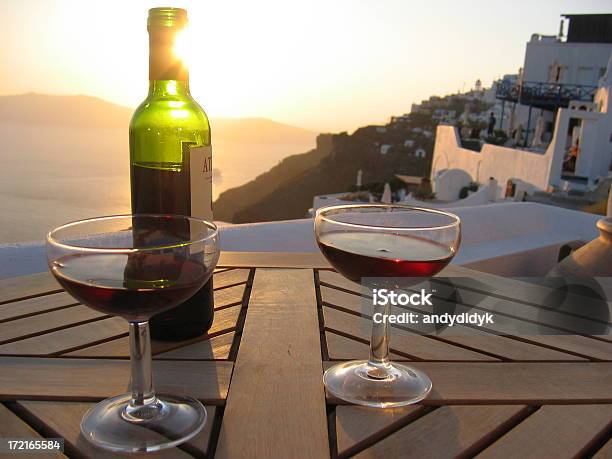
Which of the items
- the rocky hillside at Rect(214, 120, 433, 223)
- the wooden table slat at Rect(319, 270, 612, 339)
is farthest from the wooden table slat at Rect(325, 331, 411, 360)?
the rocky hillside at Rect(214, 120, 433, 223)

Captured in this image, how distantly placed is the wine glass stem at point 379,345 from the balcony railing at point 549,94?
26.1 meters

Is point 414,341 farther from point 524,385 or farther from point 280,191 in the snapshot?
point 280,191

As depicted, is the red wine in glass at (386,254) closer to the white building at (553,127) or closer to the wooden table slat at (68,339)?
the wooden table slat at (68,339)

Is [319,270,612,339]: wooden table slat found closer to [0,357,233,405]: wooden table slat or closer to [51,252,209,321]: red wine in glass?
[0,357,233,405]: wooden table slat

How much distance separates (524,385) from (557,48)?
1178 inches

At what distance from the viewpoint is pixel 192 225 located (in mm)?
793

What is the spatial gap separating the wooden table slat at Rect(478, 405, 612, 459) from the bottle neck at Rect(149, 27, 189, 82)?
2.41 ft

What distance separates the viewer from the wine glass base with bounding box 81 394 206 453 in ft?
2.14

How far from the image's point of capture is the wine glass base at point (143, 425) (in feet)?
2.14

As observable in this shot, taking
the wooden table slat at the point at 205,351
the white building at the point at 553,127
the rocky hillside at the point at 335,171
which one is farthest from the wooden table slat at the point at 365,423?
the rocky hillside at the point at 335,171

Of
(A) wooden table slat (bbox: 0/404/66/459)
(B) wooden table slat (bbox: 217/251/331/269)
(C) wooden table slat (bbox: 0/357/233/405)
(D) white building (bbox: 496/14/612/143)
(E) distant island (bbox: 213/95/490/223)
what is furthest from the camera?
(E) distant island (bbox: 213/95/490/223)

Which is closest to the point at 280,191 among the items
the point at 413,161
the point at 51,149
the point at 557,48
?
the point at 413,161

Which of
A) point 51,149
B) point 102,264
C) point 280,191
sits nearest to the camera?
point 102,264

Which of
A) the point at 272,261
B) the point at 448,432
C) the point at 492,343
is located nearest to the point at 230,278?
the point at 272,261
